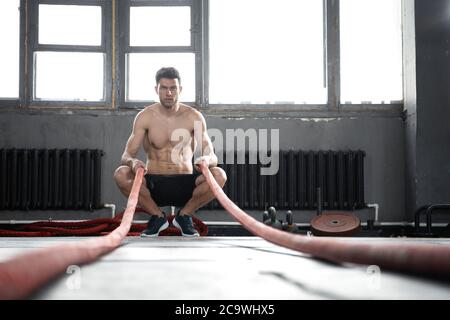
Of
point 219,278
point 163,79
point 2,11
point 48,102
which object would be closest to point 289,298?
point 219,278

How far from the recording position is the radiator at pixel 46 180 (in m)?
4.19

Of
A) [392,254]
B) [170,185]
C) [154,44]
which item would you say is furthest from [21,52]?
[392,254]

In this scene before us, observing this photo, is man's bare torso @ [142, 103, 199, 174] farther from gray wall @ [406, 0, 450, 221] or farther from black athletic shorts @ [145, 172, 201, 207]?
gray wall @ [406, 0, 450, 221]

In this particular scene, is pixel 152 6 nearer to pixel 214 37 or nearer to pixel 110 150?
pixel 214 37

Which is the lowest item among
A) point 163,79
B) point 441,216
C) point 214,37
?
point 441,216

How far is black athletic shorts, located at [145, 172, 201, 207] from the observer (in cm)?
291

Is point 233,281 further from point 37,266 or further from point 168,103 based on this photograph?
point 168,103

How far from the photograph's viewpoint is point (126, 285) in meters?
0.99

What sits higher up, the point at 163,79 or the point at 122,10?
the point at 122,10

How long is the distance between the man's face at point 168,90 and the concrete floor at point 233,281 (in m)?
1.73

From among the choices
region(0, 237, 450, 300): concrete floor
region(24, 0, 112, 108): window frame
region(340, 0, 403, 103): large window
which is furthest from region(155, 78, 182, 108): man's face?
region(340, 0, 403, 103): large window

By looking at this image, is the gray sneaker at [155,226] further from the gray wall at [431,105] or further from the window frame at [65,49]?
the gray wall at [431,105]
